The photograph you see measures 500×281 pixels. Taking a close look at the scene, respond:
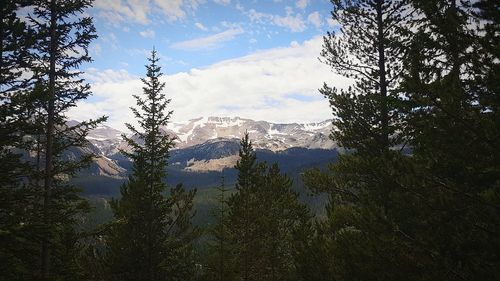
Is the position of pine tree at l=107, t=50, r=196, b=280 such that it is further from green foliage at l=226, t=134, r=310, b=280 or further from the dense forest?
green foliage at l=226, t=134, r=310, b=280

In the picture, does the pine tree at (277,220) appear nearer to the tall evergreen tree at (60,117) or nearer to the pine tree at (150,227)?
the pine tree at (150,227)

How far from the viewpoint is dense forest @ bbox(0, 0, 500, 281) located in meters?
6.11

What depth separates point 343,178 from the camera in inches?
568

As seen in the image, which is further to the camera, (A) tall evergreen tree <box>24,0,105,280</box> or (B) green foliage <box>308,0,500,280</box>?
(A) tall evergreen tree <box>24,0,105,280</box>

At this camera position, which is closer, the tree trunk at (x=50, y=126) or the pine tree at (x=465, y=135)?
the pine tree at (x=465, y=135)

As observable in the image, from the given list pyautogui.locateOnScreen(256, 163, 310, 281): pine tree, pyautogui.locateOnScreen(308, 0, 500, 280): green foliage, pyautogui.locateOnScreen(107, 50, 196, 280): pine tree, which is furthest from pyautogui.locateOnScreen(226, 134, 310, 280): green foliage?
pyautogui.locateOnScreen(308, 0, 500, 280): green foliage

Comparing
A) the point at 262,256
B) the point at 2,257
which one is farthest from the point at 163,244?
the point at 2,257

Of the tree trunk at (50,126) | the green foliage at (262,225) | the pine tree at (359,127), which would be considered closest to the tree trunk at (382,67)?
the pine tree at (359,127)

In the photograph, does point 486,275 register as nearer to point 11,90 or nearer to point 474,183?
point 474,183

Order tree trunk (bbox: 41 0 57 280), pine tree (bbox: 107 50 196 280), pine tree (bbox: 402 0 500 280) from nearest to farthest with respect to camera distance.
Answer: pine tree (bbox: 402 0 500 280) < tree trunk (bbox: 41 0 57 280) < pine tree (bbox: 107 50 196 280)

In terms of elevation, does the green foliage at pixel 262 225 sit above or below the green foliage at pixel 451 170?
below

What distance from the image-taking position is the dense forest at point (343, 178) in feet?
20.0

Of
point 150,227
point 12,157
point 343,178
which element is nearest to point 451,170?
point 343,178

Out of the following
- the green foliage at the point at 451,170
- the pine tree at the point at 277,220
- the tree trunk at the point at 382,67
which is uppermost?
the tree trunk at the point at 382,67
